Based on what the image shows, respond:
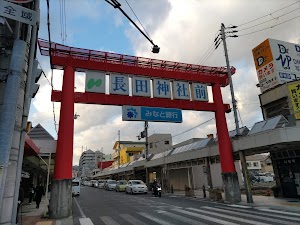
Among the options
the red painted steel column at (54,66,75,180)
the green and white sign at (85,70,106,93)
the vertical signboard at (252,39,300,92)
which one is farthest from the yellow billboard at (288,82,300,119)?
the red painted steel column at (54,66,75,180)

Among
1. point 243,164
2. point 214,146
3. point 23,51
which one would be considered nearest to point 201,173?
point 214,146

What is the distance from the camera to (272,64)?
21781 mm

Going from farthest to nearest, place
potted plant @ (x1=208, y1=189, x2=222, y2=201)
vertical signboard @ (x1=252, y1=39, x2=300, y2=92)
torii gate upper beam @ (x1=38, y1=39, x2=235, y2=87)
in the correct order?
1. vertical signboard @ (x1=252, y1=39, x2=300, y2=92)
2. potted plant @ (x1=208, y1=189, x2=222, y2=201)
3. torii gate upper beam @ (x1=38, y1=39, x2=235, y2=87)

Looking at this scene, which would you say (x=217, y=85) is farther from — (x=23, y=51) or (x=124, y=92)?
(x=23, y=51)

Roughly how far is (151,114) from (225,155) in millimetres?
6841

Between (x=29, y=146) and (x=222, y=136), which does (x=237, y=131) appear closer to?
(x=222, y=136)

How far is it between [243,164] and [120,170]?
38.3 meters

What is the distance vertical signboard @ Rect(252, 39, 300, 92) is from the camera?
70.4ft

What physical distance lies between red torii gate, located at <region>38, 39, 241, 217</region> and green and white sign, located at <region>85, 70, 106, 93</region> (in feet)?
1.13

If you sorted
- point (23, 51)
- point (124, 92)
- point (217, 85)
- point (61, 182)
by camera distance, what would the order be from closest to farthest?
point (23, 51) < point (61, 182) < point (124, 92) < point (217, 85)

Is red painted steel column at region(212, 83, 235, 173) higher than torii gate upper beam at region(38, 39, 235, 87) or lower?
lower

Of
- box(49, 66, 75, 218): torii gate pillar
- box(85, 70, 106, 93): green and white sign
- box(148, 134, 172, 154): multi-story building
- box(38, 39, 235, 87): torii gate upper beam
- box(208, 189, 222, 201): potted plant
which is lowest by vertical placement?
box(208, 189, 222, 201): potted plant

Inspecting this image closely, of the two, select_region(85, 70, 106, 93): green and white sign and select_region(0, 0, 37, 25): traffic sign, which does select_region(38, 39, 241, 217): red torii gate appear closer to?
select_region(85, 70, 106, 93): green and white sign

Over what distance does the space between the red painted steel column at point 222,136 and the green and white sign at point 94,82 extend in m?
9.60
